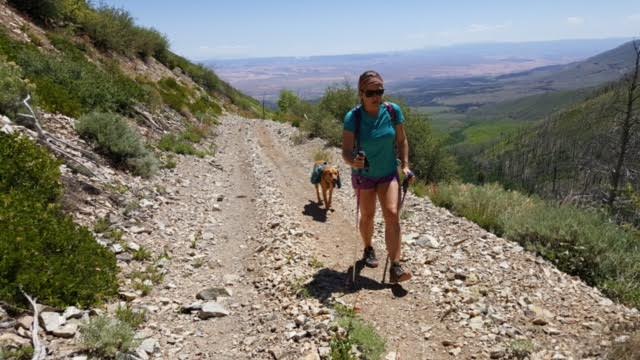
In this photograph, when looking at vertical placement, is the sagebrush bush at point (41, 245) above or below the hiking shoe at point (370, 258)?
above

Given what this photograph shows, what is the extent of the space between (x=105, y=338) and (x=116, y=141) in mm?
7663

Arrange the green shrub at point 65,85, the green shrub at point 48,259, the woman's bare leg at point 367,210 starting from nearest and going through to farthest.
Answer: the green shrub at point 48,259, the woman's bare leg at point 367,210, the green shrub at point 65,85

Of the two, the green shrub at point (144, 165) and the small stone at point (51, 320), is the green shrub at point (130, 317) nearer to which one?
the small stone at point (51, 320)

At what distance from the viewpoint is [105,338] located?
4.23m

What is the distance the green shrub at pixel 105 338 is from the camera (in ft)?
13.8

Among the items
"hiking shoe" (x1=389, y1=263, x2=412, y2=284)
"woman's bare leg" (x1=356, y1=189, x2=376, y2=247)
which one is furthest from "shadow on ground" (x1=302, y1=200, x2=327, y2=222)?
"hiking shoe" (x1=389, y1=263, x2=412, y2=284)

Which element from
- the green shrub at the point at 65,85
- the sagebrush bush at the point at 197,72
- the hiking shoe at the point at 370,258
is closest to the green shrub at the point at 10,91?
the green shrub at the point at 65,85

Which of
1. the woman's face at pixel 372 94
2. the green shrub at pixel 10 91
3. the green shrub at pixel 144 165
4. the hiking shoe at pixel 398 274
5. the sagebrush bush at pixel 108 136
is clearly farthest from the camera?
the green shrub at pixel 144 165

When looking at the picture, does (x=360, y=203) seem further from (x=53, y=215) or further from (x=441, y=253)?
(x=53, y=215)

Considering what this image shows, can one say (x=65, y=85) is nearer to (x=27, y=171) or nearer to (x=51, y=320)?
(x=27, y=171)

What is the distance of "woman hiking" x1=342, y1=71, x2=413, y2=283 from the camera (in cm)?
573

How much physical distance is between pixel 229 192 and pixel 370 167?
7385mm

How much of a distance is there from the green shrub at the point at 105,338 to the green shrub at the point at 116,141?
7184 millimetres

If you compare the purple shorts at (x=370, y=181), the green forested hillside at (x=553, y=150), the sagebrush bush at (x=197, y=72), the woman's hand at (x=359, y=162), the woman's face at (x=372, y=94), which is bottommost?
the green forested hillside at (x=553, y=150)
